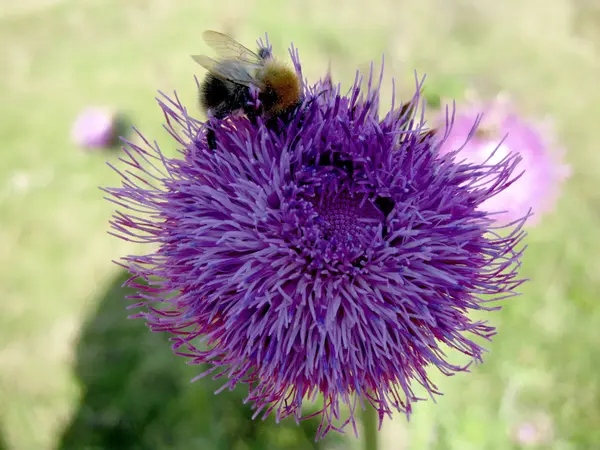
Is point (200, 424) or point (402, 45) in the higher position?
point (402, 45)

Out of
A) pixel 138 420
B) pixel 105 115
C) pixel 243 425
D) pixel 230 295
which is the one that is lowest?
pixel 138 420

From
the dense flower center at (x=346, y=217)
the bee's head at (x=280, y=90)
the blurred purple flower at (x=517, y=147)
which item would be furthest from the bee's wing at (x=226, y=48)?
the blurred purple flower at (x=517, y=147)

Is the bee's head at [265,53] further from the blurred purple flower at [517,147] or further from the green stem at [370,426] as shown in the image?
the blurred purple flower at [517,147]

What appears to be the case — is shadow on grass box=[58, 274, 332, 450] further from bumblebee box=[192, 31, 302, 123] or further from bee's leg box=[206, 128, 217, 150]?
bumblebee box=[192, 31, 302, 123]

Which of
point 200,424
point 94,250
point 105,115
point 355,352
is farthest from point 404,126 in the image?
point 105,115

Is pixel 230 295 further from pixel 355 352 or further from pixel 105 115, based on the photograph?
pixel 105 115

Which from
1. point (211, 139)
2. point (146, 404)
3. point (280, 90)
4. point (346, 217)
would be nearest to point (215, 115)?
point (211, 139)

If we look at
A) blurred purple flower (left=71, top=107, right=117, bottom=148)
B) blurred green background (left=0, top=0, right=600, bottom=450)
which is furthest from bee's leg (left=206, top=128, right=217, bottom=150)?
blurred purple flower (left=71, top=107, right=117, bottom=148)

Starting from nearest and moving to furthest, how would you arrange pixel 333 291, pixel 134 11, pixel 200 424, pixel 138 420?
pixel 333 291, pixel 200 424, pixel 138 420, pixel 134 11
